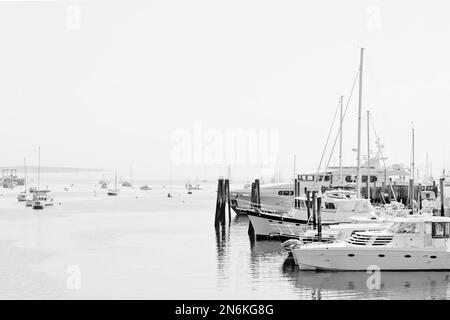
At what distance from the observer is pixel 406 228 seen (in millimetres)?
35344

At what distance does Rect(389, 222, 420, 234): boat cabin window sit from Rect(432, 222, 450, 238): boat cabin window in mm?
795

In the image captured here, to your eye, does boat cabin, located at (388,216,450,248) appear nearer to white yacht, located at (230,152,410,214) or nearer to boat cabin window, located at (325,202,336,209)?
boat cabin window, located at (325,202,336,209)

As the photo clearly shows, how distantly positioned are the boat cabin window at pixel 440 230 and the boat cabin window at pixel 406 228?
0.79m

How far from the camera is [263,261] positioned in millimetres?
40219

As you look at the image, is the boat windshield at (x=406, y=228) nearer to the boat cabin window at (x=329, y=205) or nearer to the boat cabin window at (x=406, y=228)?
the boat cabin window at (x=406, y=228)

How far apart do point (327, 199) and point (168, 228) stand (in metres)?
23.5

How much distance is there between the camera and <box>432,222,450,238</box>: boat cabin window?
35.1 m

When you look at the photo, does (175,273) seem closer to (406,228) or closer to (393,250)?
(393,250)

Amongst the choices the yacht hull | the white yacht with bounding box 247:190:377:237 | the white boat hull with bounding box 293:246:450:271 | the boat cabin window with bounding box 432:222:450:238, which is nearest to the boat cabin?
the boat cabin window with bounding box 432:222:450:238

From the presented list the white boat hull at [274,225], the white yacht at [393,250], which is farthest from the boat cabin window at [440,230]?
the white boat hull at [274,225]

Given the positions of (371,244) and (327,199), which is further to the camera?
(327,199)

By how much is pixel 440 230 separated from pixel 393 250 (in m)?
2.63
